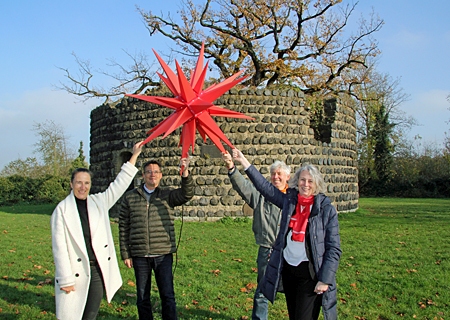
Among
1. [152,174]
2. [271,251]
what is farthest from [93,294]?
[271,251]

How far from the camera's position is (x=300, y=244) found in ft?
11.9

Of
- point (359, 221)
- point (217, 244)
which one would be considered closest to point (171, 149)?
point (217, 244)

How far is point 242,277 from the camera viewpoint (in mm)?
6754

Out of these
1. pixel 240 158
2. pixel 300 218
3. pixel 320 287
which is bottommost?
pixel 320 287

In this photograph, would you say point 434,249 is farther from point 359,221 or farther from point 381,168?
point 381,168

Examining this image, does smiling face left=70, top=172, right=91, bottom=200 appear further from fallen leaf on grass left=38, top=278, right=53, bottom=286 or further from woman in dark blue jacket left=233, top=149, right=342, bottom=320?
fallen leaf on grass left=38, top=278, right=53, bottom=286

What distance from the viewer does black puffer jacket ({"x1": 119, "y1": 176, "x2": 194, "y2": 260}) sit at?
14.6 ft

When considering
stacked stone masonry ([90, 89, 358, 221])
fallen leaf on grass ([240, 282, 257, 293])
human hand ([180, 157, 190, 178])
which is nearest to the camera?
human hand ([180, 157, 190, 178])

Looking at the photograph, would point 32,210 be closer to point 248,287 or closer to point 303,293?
point 248,287

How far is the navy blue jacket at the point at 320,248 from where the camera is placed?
3.47 meters

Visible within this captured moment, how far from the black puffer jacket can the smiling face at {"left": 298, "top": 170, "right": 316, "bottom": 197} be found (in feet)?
4.50

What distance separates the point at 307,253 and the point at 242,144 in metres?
9.27

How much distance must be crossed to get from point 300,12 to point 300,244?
1521 centimetres

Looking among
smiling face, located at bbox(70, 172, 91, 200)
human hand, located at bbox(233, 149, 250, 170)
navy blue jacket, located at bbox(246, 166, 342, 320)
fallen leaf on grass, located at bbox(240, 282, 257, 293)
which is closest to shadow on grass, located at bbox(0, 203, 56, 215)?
fallen leaf on grass, located at bbox(240, 282, 257, 293)
